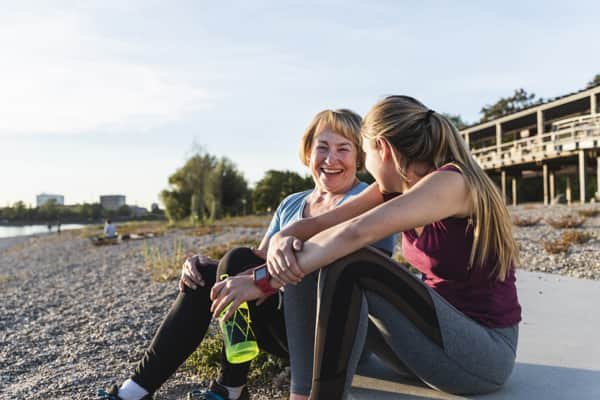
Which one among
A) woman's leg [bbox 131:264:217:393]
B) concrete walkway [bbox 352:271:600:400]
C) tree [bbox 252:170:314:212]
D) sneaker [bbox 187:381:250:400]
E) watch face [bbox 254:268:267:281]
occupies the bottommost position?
sneaker [bbox 187:381:250:400]

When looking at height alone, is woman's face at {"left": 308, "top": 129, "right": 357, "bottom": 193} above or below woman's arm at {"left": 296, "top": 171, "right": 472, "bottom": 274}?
above

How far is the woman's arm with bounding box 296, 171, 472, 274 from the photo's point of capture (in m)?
1.74

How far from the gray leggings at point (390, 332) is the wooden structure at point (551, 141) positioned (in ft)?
54.7

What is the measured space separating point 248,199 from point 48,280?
3197cm

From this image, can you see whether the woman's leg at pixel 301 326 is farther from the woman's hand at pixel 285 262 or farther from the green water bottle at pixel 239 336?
the green water bottle at pixel 239 336

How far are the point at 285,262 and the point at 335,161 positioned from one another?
1056mm

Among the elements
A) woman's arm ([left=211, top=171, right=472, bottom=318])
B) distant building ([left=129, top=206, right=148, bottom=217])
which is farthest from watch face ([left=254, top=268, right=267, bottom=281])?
distant building ([left=129, top=206, right=148, bottom=217])

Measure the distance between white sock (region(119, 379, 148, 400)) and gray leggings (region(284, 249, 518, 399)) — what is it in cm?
78

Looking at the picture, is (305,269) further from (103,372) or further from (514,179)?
(514,179)

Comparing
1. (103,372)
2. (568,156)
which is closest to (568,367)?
(103,372)

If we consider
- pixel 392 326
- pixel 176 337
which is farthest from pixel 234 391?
pixel 392 326

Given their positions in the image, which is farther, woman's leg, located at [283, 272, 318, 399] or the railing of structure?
the railing of structure

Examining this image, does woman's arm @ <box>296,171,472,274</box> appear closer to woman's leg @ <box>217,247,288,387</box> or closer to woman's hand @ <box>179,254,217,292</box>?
woman's leg @ <box>217,247,288,387</box>

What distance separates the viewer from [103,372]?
3043mm
